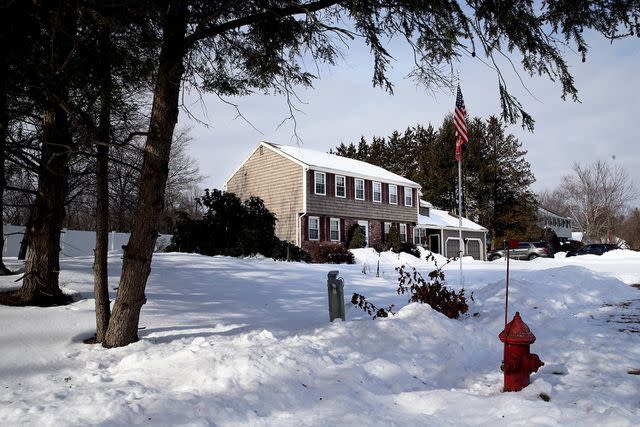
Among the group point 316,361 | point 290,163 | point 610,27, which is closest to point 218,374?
point 316,361

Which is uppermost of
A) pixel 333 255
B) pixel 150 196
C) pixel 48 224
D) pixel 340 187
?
pixel 340 187

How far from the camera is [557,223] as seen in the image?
69.6 meters

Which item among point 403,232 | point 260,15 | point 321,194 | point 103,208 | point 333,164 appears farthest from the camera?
point 403,232

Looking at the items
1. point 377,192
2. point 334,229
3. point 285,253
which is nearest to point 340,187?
point 334,229

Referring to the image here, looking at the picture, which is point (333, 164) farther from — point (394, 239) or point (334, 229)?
point (394, 239)

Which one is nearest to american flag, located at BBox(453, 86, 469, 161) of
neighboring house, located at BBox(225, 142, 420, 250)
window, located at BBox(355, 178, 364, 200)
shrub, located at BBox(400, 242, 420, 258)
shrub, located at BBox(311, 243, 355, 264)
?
shrub, located at BBox(311, 243, 355, 264)

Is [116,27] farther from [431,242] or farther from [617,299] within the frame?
[431,242]

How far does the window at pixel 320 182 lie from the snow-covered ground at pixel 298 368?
19.5 metres

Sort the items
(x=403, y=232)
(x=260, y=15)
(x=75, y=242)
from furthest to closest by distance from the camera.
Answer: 1. (x=403, y=232)
2. (x=75, y=242)
3. (x=260, y=15)

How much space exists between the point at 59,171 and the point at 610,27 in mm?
7792

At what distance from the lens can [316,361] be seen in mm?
4879

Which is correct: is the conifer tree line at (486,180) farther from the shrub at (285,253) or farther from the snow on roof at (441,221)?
the shrub at (285,253)

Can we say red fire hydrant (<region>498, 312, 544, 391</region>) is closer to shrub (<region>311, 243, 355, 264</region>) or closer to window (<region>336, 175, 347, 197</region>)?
shrub (<region>311, 243, 355, 264</region>)

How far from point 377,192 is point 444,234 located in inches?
334
